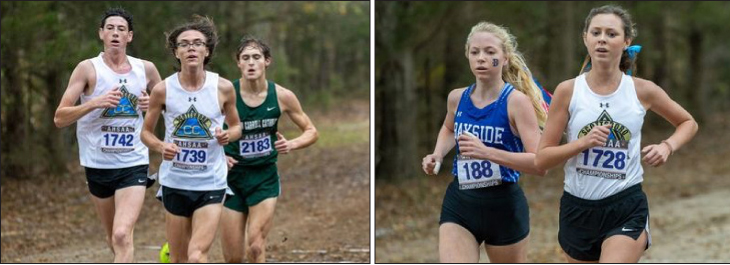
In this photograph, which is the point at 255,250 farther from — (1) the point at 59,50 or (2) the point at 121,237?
(1) the point at 59,50

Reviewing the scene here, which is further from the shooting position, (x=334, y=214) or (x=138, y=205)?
(x=334, y=214)

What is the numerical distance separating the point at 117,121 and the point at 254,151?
3.24 ft

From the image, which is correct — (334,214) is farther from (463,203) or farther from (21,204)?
(463,203)

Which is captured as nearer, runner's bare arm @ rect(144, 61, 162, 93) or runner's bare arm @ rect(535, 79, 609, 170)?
runner's bare arm @ rect(535, 79, 609, 170)

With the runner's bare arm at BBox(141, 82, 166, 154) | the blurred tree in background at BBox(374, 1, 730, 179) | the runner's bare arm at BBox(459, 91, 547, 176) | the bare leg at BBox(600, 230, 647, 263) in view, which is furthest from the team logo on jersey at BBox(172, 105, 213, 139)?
the blurred tree in background at BBox(374, 1, 730, 179)

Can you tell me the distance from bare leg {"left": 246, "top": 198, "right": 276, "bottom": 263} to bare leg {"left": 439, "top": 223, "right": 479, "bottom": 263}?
202 cm

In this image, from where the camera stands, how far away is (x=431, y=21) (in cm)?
1516

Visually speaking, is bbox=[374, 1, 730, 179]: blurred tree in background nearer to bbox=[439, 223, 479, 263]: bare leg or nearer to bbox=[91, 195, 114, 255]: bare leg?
bbox=[91, 195, 114, 255]: bare leg

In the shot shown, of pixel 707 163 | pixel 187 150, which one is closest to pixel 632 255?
pixel 187 150

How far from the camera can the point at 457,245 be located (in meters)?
5.42

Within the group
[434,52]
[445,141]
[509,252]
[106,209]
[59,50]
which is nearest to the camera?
[509,252]

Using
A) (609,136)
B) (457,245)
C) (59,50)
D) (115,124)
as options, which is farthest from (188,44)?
(59,50)

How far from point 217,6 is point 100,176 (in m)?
7.35

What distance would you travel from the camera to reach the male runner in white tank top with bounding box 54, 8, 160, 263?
6535mm
